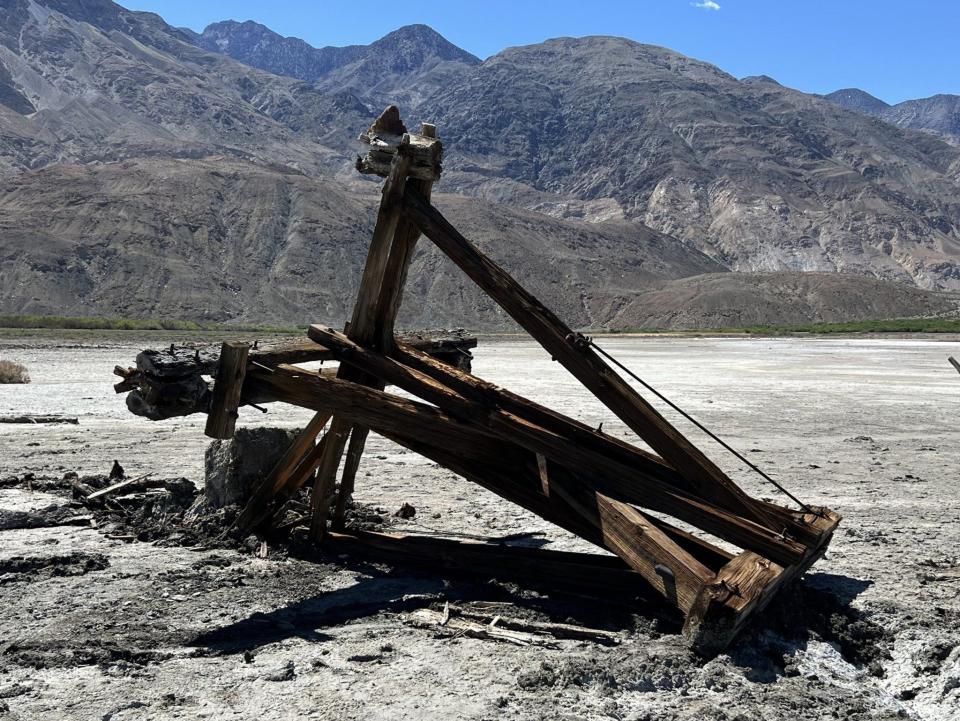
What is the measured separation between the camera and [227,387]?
19.4 ft

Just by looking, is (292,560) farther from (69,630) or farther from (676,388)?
(676,388)

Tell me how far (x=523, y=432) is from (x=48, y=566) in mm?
3844

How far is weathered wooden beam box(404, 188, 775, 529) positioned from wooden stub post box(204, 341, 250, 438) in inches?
63.3

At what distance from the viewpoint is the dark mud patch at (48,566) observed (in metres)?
6.38

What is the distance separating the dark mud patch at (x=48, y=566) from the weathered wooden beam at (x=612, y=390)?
3.67m

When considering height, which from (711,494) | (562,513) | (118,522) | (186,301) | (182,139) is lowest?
→ (186,301)

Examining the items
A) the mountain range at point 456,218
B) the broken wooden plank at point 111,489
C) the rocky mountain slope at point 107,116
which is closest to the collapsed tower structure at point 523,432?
the broken wooden plank at point 111,489

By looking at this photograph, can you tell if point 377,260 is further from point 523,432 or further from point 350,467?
point 350,467

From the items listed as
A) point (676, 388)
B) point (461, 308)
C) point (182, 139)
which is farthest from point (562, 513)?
point (182, 139)

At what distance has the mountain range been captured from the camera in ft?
297

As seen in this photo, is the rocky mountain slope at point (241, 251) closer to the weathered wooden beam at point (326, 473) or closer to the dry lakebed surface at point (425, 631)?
the dry lakebed surface at point (425, 631)

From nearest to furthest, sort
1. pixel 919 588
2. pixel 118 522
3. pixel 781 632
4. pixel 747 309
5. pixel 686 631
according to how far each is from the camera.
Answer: pixel 686 631 → pixel 781 632 → pixel 919 588 → pixel 118 522 → pixel 747 309

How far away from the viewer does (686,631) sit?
5125 millimetres

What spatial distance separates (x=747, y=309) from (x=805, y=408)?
78.4 meters
